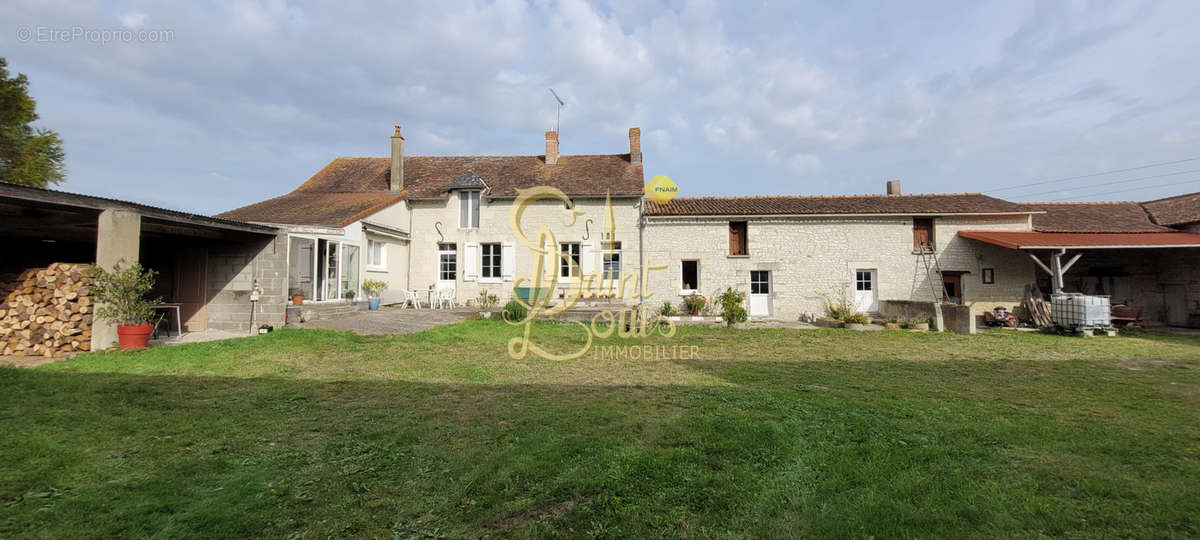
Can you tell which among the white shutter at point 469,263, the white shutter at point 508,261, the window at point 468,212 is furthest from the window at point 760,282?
the window at point 468,212

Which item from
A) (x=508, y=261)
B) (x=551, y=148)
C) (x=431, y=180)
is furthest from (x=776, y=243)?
(x=431, y=180)

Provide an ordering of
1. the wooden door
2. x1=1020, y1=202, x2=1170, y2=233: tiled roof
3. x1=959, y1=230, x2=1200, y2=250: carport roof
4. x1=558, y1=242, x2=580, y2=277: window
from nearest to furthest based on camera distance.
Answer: the wooden door → x1=959, y1=230, x2=1200, y2=250: carport roof → x1=1020, y1=202, x2=1170, y2=233: tiled roof → x1=558, y1=242, x2=580, y2=277: window

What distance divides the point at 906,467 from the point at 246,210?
54.5 ft

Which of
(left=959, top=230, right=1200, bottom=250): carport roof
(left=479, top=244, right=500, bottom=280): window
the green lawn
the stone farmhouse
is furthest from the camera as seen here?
(left=479, top=244, right=500, bottom=280): window

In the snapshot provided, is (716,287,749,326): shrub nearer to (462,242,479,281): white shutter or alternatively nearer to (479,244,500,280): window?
(479,244,500,280): window

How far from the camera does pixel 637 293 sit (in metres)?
13.9

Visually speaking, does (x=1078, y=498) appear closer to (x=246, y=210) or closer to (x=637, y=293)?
(x=637, y=293)

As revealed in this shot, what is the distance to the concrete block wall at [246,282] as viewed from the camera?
9.51 m

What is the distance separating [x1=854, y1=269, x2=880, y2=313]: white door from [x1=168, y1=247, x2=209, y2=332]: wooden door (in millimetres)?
16027

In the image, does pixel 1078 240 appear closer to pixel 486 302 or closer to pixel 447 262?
pixel 486 302

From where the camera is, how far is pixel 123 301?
269 inches

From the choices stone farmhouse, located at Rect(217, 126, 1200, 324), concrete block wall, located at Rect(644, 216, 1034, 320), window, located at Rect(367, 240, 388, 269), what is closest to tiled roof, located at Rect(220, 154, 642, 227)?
stone farmhouse, located at Rect(217, 126, 1200, 324)

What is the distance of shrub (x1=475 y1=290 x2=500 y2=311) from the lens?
12.8 metres

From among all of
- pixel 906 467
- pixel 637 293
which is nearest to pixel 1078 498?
pixel 906 467
